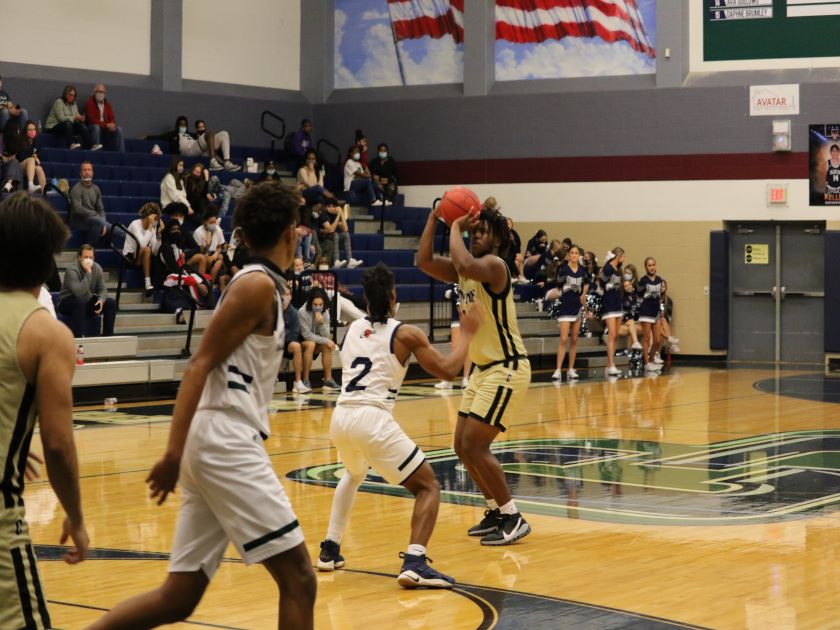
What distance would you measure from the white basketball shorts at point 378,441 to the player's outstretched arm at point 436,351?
0.34 meters

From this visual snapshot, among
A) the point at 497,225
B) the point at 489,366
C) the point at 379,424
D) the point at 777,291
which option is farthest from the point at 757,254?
the point at 379,424

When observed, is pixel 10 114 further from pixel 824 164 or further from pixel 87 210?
pixel 824 164

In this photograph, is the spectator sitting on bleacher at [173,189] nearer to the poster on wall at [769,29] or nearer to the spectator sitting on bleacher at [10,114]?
the spectator sitting on bleacher at [10,114]

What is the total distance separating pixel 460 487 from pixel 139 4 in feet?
55.0

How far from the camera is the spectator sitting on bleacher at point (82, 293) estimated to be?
15031 millimetres

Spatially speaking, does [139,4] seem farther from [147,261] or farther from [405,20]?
[147,261]

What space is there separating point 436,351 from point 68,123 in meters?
16.3

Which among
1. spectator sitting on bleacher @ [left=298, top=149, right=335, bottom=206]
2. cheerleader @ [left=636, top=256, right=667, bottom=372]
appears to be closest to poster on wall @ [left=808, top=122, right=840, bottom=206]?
cheerleader @ [left=636, top=256, right=667, bottom=372]

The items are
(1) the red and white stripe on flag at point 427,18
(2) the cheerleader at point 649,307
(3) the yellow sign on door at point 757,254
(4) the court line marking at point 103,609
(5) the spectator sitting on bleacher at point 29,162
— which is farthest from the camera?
(1) the red and white stripe on flag at point 427,18

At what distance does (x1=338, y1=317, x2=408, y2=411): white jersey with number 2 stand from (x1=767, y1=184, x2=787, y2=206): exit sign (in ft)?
56.6

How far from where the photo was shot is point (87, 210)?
1794cm

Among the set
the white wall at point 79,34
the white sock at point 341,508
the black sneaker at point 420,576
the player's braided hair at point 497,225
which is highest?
the white wall at point 79,34

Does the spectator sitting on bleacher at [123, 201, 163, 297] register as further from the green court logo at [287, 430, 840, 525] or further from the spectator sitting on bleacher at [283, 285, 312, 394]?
the green court logo at [287, 430, 840, 525]

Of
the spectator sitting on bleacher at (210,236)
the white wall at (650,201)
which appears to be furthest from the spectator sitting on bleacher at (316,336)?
the white wall at (650,201)
